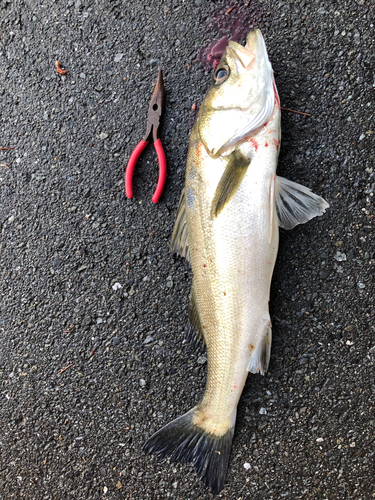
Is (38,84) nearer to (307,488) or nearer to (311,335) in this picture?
(311,335)

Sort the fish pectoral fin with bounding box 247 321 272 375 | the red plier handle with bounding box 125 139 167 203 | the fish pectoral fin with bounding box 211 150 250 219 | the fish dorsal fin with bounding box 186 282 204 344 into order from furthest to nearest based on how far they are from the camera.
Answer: the red plier handle with bounding box 125 139 167 203
the fish dorsal fin with bounding box 186 282 204 344
the fish pectoral fin with bounding box 247 321 272 375
the fish pectoral fin with bounding box 211 150 250 219

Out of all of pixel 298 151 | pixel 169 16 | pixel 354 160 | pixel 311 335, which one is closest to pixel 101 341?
pixel 311 335

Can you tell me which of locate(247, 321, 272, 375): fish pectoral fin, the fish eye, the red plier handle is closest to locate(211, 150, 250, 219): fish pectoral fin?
the fish eye

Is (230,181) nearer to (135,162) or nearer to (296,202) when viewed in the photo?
(296,202)

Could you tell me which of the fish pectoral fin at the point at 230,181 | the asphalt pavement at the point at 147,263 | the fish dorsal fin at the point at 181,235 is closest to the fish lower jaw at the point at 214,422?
the asphalt pavement at the point at 147,263

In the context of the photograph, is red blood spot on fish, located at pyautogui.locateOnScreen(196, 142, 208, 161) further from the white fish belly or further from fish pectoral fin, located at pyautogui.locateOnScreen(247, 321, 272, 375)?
fish pectoral fin, located at pyautogui.locateOnScreen(247, 321, 272, 375)

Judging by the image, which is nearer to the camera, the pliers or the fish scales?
the fish scales

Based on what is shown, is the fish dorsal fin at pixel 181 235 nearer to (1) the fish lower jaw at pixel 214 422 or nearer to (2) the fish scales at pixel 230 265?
(2) the fish scales at pixel 230 265
